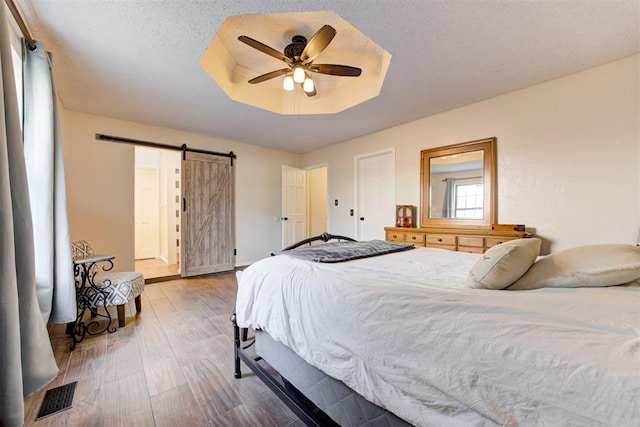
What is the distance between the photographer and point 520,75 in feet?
8.76

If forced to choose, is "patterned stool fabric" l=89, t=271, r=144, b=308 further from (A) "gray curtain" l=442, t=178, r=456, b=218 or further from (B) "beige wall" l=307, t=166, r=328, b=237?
(B) "beige wall" l=307, t=166, r=328, b=237

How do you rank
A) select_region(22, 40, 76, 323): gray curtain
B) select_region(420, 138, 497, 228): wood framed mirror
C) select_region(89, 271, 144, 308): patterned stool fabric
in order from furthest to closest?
select_region(420, 138, 497, 228): wood framed mirror < select_region(89, 271, 144, 308): patterned stool fabric < select_region(22, 40, 76, 323): gray curtain

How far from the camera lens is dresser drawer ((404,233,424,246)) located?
11.6 ft

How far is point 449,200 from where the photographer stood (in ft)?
11.7

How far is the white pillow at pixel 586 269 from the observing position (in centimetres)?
98

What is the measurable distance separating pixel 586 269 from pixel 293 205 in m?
5.07

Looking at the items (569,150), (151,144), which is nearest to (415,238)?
(569,150)

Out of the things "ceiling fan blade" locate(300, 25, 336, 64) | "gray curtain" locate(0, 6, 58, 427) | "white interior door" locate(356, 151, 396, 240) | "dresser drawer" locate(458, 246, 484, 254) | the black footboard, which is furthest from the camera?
"white interior door" locate(356, 151, 396, 240)

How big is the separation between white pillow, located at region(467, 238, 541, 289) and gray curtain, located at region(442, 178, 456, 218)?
A: 2.57 metres

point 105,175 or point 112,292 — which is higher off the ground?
point 105,175

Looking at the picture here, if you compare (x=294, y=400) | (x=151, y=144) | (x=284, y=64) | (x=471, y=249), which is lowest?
(x=294, y=400)

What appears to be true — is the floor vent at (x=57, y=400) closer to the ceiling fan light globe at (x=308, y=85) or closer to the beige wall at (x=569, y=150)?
the ceiling fan light globe at (x=308, y=85)

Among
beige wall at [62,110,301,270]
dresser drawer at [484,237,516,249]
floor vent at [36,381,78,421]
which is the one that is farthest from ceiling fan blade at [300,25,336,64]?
beige wall at [62,110,301,270]

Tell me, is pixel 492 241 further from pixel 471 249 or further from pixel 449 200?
pixel 449 200
